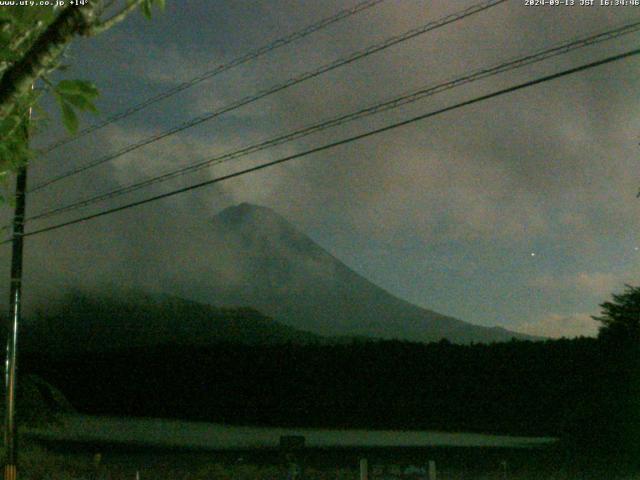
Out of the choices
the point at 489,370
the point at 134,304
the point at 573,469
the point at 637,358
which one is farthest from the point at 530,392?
the point at 134,304

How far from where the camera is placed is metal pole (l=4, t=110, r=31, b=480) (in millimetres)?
18234

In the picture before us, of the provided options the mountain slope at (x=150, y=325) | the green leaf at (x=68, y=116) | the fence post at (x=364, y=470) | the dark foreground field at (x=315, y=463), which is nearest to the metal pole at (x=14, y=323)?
the dark foreground field at (x=315, y=463)

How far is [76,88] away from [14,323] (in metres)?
15.7

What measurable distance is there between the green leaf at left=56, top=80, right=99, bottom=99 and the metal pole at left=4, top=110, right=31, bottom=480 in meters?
14.5

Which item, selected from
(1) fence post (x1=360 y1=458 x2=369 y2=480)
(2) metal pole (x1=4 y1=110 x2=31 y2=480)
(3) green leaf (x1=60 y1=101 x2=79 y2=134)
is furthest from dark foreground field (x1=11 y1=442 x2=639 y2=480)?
(3) green leaf (x1=60 y1=101 x2=79 y2=134)

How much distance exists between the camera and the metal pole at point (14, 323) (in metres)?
18.2

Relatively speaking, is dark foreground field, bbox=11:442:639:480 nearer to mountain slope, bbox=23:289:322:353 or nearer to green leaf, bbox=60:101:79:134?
green leaf, bbox=60:101:79:134

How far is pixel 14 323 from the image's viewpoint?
1856cm

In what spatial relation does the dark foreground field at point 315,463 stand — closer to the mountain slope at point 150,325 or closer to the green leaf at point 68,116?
the green leaf at point 68,116

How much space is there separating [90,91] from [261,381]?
4634 centimetres

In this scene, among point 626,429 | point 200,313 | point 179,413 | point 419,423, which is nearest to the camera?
point 626,429

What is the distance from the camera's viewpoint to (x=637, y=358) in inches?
1083

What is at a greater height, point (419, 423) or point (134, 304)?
point (134, 304)

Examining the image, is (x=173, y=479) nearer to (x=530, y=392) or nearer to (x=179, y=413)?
(x=530, y=392)
